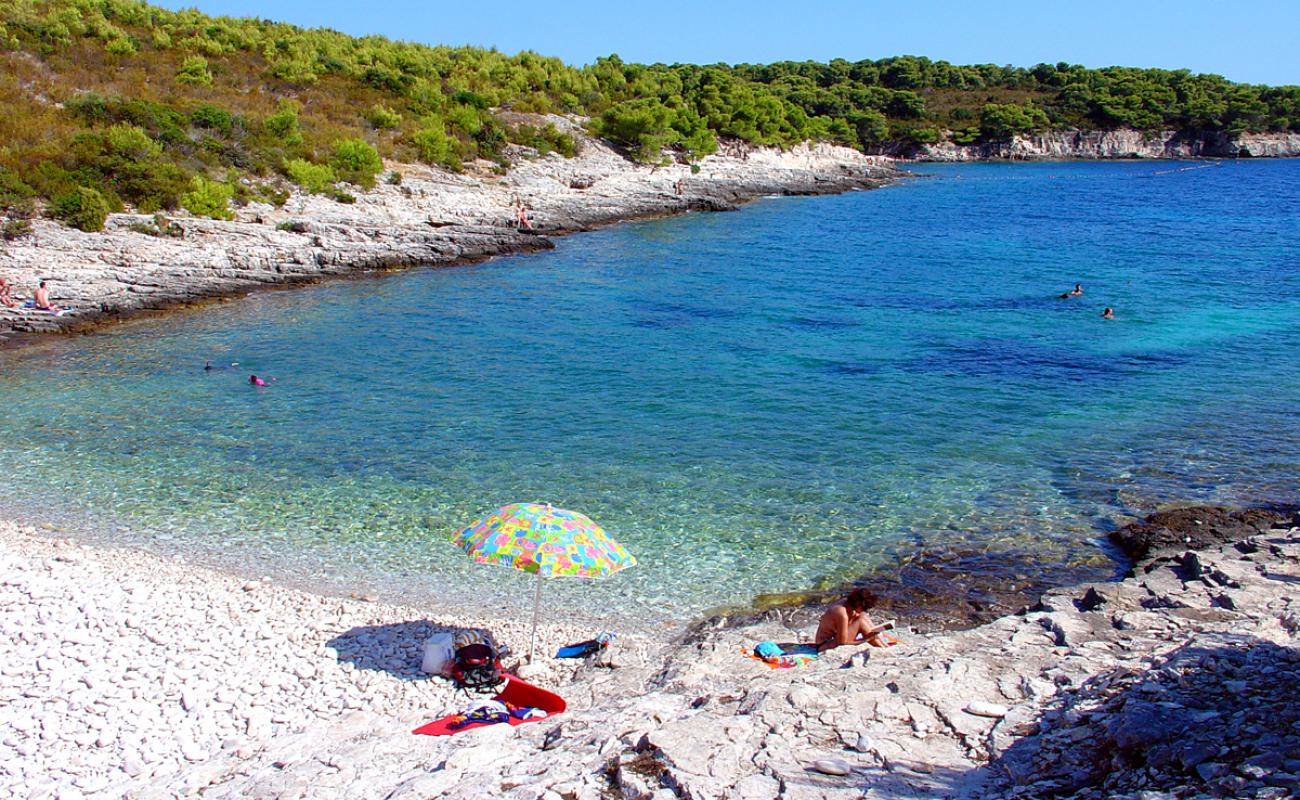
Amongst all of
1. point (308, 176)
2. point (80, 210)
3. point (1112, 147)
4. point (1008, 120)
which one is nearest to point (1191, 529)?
point (80, 210)

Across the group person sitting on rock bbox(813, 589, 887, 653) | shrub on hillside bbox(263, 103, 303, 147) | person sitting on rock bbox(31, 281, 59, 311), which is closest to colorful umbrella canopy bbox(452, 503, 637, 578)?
person sitting on rock bbox(813, 589, 887, 653)

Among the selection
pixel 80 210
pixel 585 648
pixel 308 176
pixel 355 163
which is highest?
pixel 355 163

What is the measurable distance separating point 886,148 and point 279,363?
128730mm

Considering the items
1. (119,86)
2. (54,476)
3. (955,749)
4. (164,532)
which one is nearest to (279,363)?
(54,476)

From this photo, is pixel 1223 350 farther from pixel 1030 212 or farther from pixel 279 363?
pixel 1030 212

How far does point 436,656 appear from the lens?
36.9 ft

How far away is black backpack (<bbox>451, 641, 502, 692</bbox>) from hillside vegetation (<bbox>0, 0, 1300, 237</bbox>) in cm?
3222

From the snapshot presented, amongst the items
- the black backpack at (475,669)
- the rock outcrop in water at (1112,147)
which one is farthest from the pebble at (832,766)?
the rock outcrop in water at (1112,147)

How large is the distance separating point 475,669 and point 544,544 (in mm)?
1904

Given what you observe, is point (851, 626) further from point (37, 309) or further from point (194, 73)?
point (194, 73)

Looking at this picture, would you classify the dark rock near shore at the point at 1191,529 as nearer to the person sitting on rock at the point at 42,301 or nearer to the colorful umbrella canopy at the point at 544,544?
the colorful umbrella canopy at the point at 544,544

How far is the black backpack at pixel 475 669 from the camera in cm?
1096

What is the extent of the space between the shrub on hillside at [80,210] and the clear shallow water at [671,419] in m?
6.87

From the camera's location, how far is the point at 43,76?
49281mm
